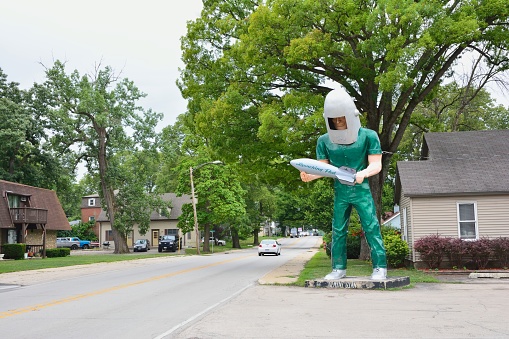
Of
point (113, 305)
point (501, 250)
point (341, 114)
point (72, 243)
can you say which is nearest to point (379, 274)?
point (341, 114)

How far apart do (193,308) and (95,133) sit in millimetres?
37598

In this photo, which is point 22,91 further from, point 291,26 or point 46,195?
point 291,26

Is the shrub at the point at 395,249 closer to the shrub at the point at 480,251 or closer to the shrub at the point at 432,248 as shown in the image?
the shrub at the point at 432,248

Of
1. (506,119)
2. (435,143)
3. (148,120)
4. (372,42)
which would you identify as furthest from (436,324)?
(506,119)

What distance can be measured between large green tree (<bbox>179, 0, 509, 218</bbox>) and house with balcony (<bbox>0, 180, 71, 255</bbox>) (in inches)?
801

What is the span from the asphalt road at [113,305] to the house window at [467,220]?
8.46 metres

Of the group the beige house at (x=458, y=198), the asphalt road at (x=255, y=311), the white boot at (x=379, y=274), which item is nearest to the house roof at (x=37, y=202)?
the asphalt road at (x=255, y=311)

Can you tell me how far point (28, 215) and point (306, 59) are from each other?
29.0m

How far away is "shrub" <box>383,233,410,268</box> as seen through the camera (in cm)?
2136

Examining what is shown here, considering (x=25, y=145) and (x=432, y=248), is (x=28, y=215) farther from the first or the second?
(x=432, y=248)

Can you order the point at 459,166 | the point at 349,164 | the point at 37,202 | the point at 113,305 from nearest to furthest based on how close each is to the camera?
the point at 113,305 → the point at 349,164 → the point at 459,166 → the point at 37,202

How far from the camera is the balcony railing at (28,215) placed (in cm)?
3897

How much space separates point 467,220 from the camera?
20.7m

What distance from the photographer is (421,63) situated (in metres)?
21.7
